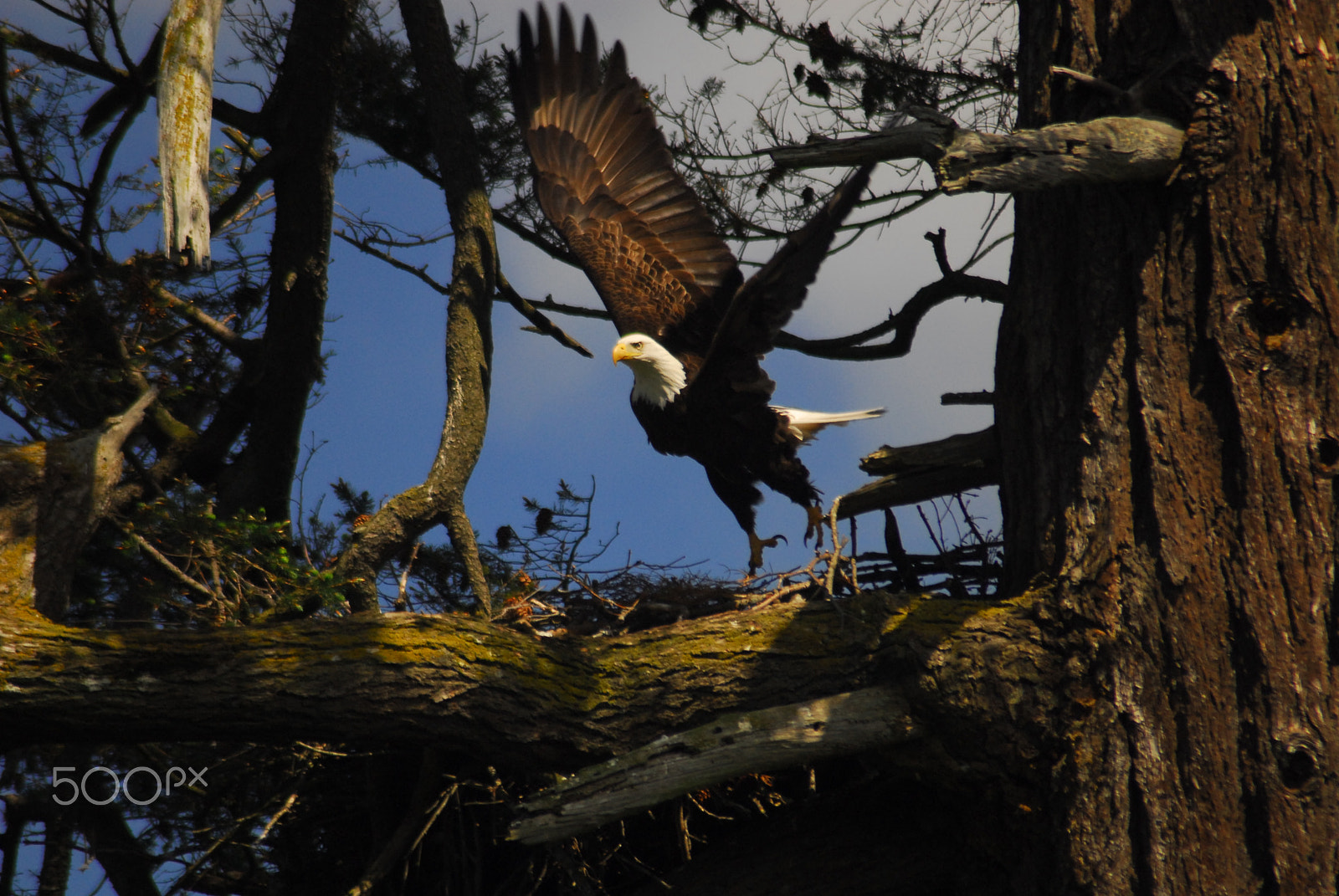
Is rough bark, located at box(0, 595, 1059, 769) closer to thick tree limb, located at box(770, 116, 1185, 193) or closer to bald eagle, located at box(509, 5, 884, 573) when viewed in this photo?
thick tree limb, located at box(770, 116, 1185, 193)

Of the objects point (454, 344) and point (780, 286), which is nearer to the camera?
point (454, 344)

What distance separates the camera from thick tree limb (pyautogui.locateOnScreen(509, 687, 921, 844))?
2078mm

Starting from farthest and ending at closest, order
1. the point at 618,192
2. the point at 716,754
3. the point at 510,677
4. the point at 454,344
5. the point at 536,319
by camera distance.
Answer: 1. the point at 618,192
2. the point at 536,319
3. the point at 454,344
4. the point at 510,677
5. the point at 716,754

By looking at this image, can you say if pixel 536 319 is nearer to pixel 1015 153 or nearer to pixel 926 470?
pixel 926 470

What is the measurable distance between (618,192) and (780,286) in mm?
1793

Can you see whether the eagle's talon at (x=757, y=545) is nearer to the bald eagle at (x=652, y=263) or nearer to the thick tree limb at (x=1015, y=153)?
the bald eagle at (x=652, y=263)

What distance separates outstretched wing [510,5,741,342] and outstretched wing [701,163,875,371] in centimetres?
85

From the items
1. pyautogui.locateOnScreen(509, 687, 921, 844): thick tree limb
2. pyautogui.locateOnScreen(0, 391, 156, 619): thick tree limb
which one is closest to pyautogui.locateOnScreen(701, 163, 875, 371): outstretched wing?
pyautogui.locateOnScreen(509, 687, 921, 844): thick tree limb

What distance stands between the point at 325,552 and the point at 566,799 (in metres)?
2.17

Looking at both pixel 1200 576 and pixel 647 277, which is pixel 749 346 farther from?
pixel 1200 576

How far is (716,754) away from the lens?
2.17m

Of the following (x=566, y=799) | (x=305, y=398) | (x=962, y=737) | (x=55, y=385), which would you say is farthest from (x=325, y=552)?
(x=962, y=737)

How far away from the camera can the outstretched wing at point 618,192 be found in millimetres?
5102

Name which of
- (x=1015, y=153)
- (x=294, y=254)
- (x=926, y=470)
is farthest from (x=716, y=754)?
(x=294, y=254)
